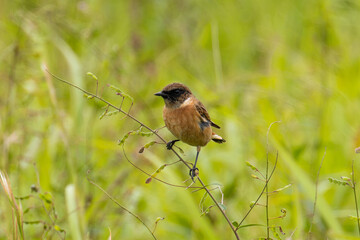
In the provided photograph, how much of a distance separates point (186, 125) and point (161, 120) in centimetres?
244

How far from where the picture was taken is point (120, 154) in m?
4.62

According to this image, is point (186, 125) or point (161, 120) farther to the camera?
point (161, 120)

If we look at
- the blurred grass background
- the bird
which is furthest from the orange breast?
the blurred grass background

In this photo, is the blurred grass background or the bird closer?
the bird

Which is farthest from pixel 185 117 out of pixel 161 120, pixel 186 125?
pixel 161 120

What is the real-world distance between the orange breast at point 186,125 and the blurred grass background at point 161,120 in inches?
24.0

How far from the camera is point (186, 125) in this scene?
3.20 metres

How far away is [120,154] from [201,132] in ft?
4.89

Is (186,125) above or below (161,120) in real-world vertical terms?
above

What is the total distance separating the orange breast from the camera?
10.4 feet

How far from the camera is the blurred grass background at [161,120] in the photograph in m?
3.96

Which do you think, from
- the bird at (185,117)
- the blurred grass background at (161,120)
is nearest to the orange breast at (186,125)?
the bird at (185,117)

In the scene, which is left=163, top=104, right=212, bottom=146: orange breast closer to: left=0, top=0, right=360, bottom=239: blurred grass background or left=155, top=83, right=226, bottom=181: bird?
left=155, top=83, right=226, bottom=181: bird

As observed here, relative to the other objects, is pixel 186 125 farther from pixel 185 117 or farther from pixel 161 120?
pixel 161 120
